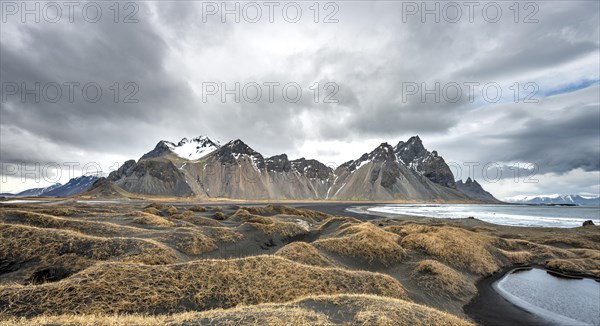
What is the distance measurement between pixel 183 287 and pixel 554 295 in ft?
81.8

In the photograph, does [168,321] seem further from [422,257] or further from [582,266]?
[582,266]

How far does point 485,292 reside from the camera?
20.9 m

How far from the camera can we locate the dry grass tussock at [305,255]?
73.4 ft

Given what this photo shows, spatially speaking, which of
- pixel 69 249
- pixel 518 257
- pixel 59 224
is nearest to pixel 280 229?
pixel 69 249

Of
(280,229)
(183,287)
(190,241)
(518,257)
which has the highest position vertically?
(183,287)

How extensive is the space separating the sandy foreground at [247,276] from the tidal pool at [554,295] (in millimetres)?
1304

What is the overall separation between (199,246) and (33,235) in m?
12.7

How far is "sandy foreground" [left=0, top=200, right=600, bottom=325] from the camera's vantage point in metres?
10.7

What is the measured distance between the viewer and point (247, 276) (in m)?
16.0

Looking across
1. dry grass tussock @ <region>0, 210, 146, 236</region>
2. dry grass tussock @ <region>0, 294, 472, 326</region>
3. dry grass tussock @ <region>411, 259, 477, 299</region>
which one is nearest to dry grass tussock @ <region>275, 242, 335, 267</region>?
dry grass tussock @ <region>411, 259, 477, 299</region>

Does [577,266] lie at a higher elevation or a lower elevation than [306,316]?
lower

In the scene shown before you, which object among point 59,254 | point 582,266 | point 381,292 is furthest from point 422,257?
point 59,254

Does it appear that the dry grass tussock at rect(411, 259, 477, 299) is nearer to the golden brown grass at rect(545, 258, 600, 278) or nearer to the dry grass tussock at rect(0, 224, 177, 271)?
the golden brown grass at rect(545, 258, 600, 278)

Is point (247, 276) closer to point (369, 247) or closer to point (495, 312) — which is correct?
point (369, 247)
